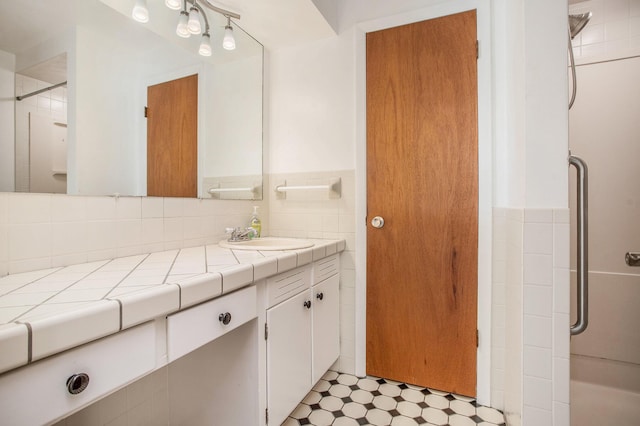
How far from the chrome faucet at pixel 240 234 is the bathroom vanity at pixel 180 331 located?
1.00 feet

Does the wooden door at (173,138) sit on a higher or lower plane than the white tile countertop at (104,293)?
higher

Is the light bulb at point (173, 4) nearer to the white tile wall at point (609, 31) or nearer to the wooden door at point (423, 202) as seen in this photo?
the wooden door at point (423, 202)

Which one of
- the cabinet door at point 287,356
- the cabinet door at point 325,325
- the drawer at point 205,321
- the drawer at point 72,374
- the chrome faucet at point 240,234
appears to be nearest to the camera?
the drawer at point 72,374

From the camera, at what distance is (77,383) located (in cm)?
61

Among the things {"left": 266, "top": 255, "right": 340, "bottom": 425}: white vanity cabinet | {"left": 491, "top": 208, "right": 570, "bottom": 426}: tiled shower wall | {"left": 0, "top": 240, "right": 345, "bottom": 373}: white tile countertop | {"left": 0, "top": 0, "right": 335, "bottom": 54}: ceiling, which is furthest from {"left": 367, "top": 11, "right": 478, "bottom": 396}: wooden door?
{"left": 0, "top": 240, "right": 345, "bottom": 373}: white tile countertop

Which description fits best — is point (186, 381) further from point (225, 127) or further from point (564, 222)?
point (564, 222)

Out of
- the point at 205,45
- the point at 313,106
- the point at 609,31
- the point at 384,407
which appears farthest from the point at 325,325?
the point at 609,31

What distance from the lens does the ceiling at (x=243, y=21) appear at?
972mm

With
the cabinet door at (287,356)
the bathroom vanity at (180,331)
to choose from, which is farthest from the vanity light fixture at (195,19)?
the cabinet door at (287,356)

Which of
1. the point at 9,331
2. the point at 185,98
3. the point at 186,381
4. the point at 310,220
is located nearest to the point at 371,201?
the point at 310,220

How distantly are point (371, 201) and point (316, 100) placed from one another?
30.0 inches

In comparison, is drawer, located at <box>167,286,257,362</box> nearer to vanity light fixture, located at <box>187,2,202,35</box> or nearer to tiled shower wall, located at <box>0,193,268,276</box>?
tiled shower wall, located at <box>0,193,268,276</box>

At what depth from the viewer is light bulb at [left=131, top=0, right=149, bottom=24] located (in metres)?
1.32

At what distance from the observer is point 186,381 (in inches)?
Result: 51.9
